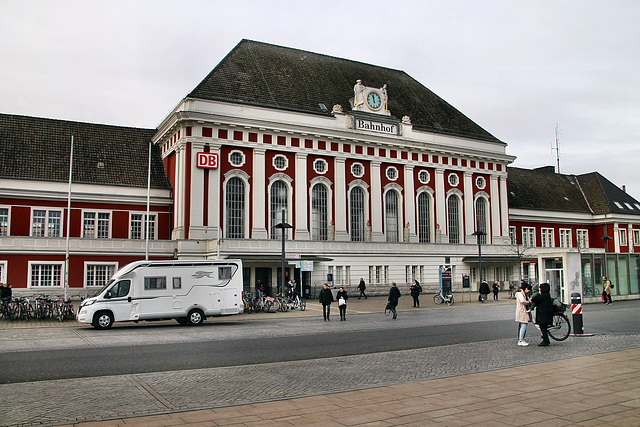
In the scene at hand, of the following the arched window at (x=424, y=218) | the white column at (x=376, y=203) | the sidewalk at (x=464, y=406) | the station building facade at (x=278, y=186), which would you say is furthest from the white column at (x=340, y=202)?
the sidewalk at (x=464, y=406)

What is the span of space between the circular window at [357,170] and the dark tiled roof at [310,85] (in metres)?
5.34

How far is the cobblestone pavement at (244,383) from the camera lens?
29.4 ft

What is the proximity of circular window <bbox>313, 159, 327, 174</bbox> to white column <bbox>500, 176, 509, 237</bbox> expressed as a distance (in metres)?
20.6

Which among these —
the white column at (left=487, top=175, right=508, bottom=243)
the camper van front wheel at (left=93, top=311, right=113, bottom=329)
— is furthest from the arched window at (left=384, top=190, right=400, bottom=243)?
the camper van front wheel at (left=93, top=311, right=113, bottom=329)

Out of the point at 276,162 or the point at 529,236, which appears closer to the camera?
the point at 276,162

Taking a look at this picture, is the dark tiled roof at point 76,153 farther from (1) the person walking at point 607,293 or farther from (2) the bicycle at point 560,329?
(2) the bicycle at point 560,329

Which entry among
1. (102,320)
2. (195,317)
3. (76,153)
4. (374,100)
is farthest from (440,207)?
(102,320)

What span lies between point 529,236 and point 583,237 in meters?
10.3

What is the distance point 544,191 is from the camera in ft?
223

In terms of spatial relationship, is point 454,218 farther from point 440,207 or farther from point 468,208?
point 440,207

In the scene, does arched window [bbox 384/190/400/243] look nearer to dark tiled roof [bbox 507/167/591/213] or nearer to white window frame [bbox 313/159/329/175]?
white window frame [bbox 313/159/329/175]

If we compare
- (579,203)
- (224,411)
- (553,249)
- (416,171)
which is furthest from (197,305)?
(579,203)

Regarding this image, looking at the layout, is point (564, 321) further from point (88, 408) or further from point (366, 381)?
point (88, 408)

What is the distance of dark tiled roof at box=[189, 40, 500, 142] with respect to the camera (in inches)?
1833
